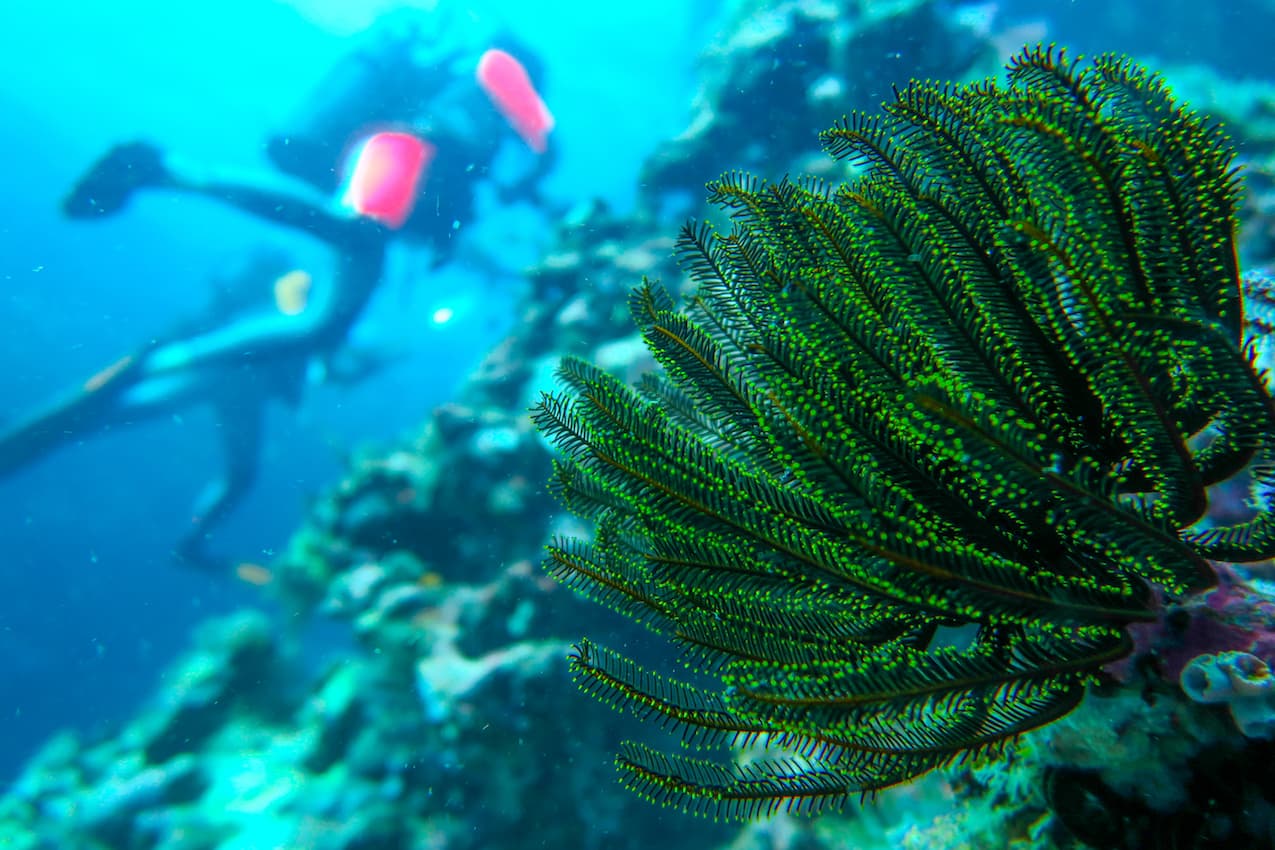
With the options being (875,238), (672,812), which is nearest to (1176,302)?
(875,238)

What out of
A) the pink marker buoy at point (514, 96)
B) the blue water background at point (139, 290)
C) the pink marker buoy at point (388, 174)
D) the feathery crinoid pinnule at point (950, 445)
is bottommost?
the feathery crinoid pinnule at point (950, 445)

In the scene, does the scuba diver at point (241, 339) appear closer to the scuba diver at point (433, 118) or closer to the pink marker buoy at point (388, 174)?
the pink marker buoy at point (388, 174)

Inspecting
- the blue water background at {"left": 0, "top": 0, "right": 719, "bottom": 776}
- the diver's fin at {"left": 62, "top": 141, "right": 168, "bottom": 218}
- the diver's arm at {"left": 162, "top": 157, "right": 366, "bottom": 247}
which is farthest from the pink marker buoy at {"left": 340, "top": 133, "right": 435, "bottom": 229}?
the blue water background at {"left": 0, "top": 0, "right": 719, "bottom": 776}

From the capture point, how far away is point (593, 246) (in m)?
9.50

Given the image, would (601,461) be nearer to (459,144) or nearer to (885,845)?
(885,845)

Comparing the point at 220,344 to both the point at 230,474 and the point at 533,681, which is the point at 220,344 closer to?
the point at 230,474

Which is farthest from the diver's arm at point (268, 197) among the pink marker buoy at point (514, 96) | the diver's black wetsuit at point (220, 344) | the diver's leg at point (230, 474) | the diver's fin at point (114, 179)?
the diver's leg at point (230, 474)

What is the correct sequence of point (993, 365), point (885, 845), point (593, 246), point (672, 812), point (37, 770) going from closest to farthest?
point (993, 365) < point (885, 845) < point (672, 812) < point (593, 246) < point (37, 770)

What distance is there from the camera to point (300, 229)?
38.5ft

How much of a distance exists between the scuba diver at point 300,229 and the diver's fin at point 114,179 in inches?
0.7

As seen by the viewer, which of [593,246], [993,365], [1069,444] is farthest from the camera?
[593,246]

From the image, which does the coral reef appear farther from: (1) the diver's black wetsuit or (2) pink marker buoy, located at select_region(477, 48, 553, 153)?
(1) the diver's black wetsuit

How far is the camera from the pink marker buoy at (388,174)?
36.4 ft

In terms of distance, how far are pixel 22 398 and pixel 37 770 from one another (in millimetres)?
46231
